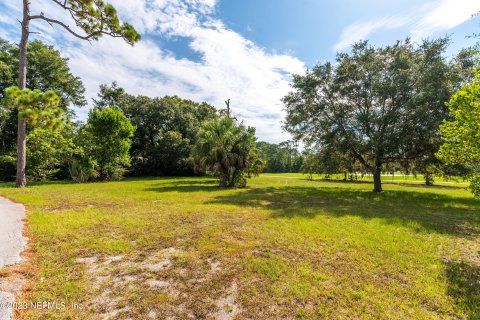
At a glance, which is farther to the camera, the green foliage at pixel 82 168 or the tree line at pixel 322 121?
the green foliage at pixel 82 168

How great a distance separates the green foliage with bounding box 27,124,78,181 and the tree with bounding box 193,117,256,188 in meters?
12.0

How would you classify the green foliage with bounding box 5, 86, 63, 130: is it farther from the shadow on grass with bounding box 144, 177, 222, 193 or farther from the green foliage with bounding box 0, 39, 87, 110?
the green foliage with bounding box 0, 39, 87, 110

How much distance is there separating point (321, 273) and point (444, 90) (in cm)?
1344

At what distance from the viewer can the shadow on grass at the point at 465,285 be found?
2.84m

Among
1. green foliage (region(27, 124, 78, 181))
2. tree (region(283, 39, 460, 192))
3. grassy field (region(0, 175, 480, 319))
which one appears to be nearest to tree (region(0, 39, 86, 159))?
green foliage (region(27, 124, 78, 181))

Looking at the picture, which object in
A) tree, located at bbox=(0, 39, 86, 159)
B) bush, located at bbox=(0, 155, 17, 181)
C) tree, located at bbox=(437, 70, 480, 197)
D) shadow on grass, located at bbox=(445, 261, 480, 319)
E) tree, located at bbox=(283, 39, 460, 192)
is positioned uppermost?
tree, located at bbox=(0, 39, 86, 159)

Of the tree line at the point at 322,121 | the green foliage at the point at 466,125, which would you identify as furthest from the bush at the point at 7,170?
the green foliage at the point at 466,125

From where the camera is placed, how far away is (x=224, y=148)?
15.2 metres

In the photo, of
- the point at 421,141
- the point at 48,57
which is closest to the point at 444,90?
the point at 421,141

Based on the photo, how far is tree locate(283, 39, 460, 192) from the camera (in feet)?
38.7

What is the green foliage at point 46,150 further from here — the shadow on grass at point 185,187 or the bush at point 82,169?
the shadow on grass at point 185,187

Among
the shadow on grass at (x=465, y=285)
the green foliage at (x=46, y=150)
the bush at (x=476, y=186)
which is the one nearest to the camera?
the shadow on grass at (x=465, y=285)

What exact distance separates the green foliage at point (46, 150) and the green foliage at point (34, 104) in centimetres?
1428

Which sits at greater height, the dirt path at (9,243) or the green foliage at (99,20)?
the green foliage at (99,20)
